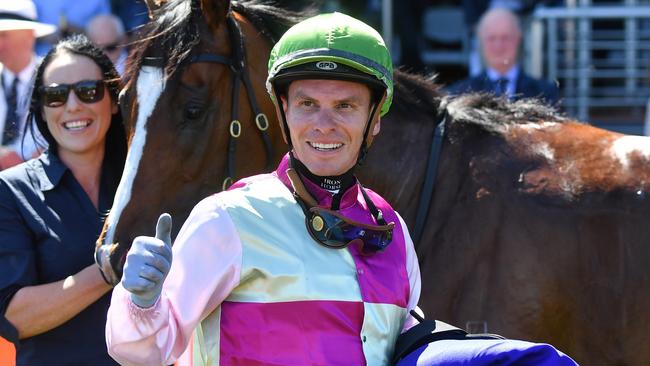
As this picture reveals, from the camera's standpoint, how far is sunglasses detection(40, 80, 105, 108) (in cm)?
360

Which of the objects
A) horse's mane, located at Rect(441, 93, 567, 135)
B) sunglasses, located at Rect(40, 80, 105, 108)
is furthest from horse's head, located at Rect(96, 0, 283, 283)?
horse's mane, located at Rect(441, 93, 567, 135)

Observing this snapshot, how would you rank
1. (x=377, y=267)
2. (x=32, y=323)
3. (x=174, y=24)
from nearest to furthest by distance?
(x=377, y=267)
(x=32, y=323)
(x=174, y=24)

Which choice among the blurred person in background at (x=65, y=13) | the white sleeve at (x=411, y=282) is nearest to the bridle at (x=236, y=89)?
the white sleeve at (x=411, y=282)

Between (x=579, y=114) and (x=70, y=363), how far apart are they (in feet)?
18.3

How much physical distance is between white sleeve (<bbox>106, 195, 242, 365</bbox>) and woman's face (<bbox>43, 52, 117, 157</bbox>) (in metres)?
1.43

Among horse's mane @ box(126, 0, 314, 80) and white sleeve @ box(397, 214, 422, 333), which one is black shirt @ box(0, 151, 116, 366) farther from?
white sleeve @ box(397, 214, 422, 333)

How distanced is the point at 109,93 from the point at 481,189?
4.95 ft

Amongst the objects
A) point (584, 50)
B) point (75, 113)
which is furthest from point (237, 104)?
point (584, 50)

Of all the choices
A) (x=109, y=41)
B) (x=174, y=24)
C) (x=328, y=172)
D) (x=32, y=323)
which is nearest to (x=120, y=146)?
(x=174, y=24)

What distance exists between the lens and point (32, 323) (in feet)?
10.7

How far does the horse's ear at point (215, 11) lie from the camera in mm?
3730

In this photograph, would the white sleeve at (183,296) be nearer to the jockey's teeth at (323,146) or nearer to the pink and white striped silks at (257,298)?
the pink and white striped silks at (257,298)

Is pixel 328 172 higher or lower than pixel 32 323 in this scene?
higher

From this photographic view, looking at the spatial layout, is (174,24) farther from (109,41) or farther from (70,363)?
(109,41)
